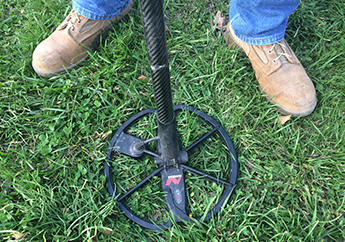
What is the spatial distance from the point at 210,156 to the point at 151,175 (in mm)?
417

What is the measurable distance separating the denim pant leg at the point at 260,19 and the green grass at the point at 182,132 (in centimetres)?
20

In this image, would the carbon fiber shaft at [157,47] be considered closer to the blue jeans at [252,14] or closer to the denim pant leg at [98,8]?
the blue jeans at [252,14]

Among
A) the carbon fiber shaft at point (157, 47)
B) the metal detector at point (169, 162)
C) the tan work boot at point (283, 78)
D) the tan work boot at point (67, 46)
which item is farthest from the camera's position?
the tan work boot at point (67, 46)

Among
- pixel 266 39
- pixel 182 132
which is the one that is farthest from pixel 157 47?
pixel 266 39

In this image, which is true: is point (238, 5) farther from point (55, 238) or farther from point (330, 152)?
point (55, 238)

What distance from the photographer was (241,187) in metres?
1.60

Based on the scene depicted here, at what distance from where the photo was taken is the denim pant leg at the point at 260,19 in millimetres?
1622

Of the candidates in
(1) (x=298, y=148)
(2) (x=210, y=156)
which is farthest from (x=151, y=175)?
(1) (x=298, y=148)

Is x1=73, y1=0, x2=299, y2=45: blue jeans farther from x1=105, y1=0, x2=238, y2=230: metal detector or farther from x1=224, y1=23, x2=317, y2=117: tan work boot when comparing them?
x1=105, y1=0, x2=238, y2=230: metal detector

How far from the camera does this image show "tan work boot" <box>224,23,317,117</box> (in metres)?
1.77

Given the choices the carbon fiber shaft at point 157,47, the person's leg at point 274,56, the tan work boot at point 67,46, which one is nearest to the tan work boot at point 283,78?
the person's leg at point 274,56

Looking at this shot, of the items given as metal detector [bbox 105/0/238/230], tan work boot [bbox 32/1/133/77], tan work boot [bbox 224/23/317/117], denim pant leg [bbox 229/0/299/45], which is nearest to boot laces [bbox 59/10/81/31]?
tan work boot [bbox 32/1/133/77]

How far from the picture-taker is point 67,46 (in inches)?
76.7

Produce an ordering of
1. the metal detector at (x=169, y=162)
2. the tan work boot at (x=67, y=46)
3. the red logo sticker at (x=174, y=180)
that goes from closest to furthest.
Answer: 1. the metal detector at (x=169, y=162)
2. the red logo sticker at (x=174, y=180)
3. the tan work boot at (x=67, y=46)
